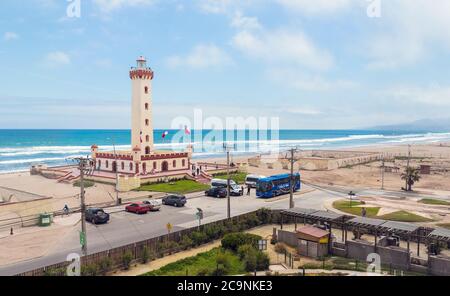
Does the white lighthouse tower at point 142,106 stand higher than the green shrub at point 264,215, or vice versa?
the white lighthouse tower at point 142,106

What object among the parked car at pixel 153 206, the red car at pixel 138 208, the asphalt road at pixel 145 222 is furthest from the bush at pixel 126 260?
the parked car at pixel 153 206

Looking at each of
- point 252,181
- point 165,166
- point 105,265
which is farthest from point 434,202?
point 165,166

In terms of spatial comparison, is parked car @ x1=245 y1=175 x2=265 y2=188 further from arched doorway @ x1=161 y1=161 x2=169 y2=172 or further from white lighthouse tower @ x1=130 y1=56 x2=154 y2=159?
white lighthouse tower @ x1=130 y1=56 x2=154 y2=159

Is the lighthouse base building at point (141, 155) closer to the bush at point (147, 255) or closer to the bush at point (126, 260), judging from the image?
the bush at point (147, 255)
